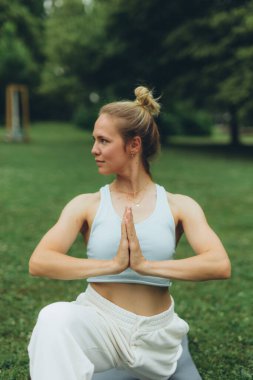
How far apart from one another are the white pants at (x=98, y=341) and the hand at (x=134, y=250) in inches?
13.4

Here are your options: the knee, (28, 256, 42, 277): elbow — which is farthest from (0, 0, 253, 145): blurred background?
the knee

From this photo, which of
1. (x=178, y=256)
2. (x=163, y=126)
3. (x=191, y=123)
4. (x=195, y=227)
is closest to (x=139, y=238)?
(x=195, y=227)

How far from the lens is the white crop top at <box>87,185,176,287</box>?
3031mm

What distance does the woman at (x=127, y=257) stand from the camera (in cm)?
285

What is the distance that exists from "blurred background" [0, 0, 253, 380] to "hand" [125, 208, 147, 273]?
1.69 meters

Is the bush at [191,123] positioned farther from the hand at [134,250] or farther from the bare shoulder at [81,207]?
the hand at [134,250]

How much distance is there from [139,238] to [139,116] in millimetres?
648

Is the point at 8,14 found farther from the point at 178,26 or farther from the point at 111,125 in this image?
the point at 111,125

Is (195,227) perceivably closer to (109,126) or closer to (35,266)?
(109,126)

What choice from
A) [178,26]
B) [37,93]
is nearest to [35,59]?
[37,93]

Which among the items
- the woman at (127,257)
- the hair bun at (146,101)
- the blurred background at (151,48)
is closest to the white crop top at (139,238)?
the woman at (127,257)

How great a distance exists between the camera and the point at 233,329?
5.20 metres

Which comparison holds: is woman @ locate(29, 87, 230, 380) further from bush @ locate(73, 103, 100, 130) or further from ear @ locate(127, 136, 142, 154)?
bush @ locate(73, 103, 100, 130)

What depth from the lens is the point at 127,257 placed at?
9.22 feet
